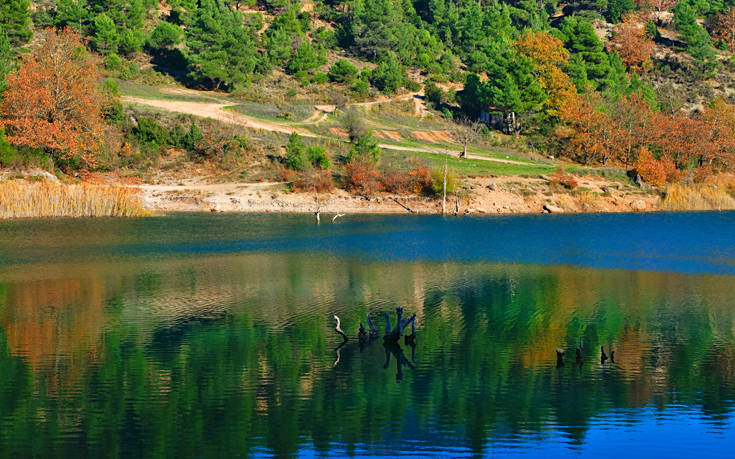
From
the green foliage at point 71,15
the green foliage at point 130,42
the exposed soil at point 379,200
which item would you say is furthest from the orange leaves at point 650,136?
the green foliage at point 71,15

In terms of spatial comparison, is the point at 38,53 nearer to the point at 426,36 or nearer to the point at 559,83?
the point at 559,83

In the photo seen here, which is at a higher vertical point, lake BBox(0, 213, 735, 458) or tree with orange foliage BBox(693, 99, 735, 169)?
tree with orange foliage BBox(693, 99, 735, 169)

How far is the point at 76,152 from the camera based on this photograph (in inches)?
3937

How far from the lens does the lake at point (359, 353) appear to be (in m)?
24.4

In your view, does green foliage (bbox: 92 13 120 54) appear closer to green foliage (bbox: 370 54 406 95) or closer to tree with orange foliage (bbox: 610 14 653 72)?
green foliage (bbox: 370 54 406 95)

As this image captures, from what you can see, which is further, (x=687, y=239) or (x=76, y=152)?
(x=76, y=152)

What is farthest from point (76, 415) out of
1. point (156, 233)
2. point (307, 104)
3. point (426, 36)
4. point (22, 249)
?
point (426, 36)

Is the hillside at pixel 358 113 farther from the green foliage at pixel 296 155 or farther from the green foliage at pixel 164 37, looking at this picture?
the green foliage at pixel 164 37

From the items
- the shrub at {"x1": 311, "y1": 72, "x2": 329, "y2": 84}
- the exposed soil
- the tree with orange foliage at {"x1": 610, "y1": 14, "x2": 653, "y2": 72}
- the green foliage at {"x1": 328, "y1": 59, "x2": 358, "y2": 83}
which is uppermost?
the tree with orange foliage at {"x1": 610, "y1": 14, "x2": 653, "y2": 72}

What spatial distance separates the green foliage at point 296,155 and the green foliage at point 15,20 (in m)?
72.2

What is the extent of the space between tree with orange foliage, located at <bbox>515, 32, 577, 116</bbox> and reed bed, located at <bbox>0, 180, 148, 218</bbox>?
8289 cm

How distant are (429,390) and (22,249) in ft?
151

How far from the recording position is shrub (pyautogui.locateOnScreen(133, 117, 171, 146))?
111m

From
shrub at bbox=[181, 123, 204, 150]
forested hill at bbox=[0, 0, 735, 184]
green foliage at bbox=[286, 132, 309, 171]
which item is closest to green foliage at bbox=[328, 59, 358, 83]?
forested hill at bbox=[0, 0, 735, 184]
